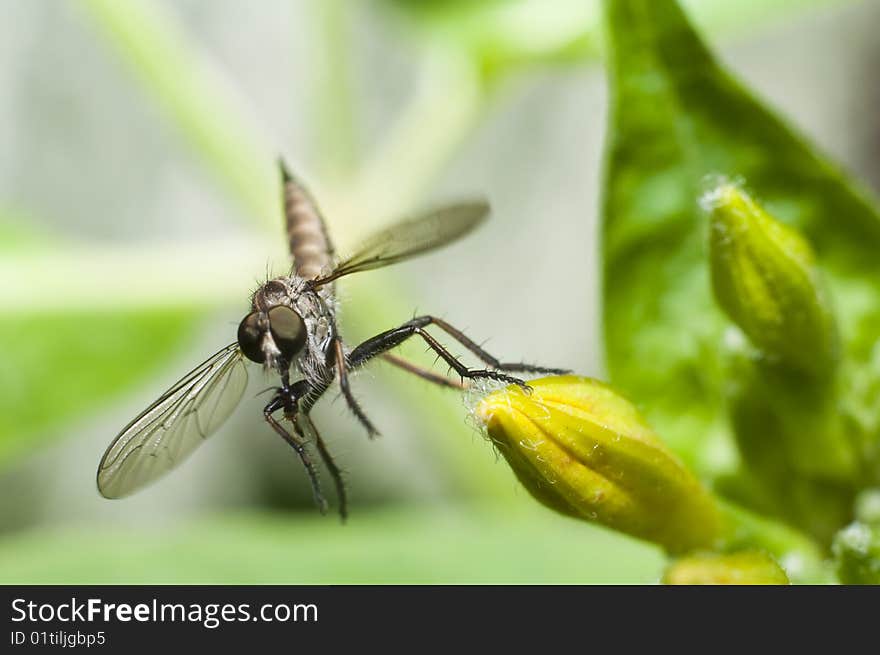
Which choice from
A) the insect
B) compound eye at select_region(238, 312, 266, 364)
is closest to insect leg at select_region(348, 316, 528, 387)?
the insect

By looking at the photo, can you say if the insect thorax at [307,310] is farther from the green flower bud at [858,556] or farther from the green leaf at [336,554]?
the green leaf at [336,554]

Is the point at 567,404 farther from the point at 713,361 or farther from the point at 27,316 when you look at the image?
the point at 27,316

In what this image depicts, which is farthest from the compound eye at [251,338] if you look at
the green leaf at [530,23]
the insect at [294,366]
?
the green leaf at [530,23]

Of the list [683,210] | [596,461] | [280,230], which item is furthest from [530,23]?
[596,461]

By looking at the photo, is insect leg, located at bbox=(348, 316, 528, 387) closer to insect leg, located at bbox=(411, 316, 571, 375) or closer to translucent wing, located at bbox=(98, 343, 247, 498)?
insect leg, located at bbox=(411, 316, 571, 375)

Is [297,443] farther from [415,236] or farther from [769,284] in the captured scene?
[769,284]
